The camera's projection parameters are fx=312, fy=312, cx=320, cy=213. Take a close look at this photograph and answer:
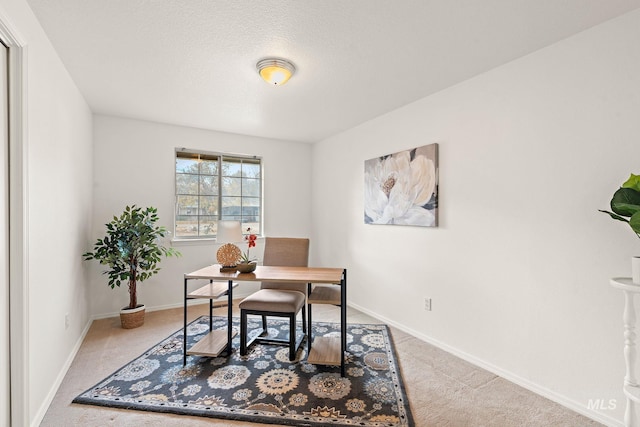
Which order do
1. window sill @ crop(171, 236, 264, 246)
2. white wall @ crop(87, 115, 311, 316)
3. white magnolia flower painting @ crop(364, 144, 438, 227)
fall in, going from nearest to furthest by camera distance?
white magnolia flower painting @ crop(364, 144, 438, 227)
white wall @ crop(87, 115, 311, 316)
window sill @ crop(171, 236, 264, 246)

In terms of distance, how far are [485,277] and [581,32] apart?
182 cm

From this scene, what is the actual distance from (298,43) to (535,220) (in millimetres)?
2100

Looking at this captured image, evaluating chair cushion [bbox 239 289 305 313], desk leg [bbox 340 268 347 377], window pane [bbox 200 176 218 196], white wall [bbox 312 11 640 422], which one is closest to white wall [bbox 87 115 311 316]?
window pane [bbox 200 176 218 196]

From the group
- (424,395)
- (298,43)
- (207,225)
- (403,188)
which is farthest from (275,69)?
(207,225)

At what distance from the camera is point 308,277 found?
8.38ft

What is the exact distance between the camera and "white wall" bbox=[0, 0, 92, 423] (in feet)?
5.90

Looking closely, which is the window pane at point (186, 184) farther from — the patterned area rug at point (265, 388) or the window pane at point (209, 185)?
the patterned area rug at point (265, 388)

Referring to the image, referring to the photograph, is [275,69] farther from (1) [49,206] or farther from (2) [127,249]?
(2) [127,249]

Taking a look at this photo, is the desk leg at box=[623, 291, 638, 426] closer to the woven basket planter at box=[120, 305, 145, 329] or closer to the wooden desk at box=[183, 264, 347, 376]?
the wooden desk at box=[183, 264, 347, 376]

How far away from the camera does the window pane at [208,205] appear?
441cm

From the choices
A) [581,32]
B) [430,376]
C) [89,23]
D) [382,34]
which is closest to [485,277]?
[430,376]

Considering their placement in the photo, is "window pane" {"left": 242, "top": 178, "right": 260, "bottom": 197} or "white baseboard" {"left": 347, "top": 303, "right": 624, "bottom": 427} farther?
"window pane" {"left": 242, "top": 178, "right": 260, "bottom": 197}

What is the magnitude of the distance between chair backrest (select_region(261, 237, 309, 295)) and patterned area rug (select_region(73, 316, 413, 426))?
599 millimetres

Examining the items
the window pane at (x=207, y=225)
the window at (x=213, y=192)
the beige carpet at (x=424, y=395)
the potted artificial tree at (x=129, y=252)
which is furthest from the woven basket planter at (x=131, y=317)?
the window pane at (x=207, y=225)
